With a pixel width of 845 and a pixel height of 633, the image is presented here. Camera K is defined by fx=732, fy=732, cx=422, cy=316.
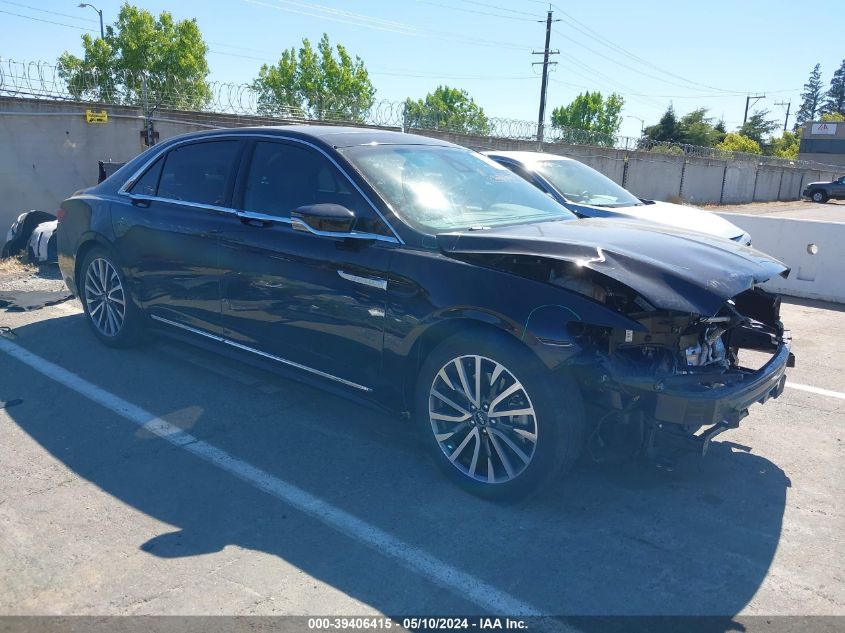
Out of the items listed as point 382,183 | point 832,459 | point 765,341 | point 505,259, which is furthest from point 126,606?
point 832,459

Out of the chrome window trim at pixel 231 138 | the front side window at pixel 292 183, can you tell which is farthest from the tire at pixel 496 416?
the front side window at pixel 292 183

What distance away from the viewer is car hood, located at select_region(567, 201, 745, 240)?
8.03 m

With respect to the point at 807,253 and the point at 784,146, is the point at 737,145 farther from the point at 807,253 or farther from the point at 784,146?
the point at 807,253

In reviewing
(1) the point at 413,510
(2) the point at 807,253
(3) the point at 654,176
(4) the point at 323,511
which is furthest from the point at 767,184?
(4) the point at 323,511

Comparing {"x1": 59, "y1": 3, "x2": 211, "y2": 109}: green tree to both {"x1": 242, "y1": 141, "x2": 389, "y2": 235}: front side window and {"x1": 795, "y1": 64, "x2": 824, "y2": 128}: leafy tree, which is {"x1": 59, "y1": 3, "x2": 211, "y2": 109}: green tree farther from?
{"x1": 795, "y1": 64, "x2": 824, "y2": 128}: leafy tree

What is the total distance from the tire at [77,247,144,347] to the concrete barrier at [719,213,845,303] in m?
7.42

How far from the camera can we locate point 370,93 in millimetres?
65375

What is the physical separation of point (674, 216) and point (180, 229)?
221 inches

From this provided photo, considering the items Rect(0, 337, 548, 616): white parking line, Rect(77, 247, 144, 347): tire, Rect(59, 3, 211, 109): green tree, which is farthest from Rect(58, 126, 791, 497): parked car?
Rect(59, 3, 211, 109): green tree

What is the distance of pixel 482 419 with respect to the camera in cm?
368

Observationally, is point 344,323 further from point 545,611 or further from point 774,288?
point 774,288

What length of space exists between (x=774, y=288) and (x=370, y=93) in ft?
196

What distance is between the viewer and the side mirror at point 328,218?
12.9ft

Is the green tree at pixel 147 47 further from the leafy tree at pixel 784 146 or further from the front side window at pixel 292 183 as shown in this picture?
the leafy tree at pixel 784 146
